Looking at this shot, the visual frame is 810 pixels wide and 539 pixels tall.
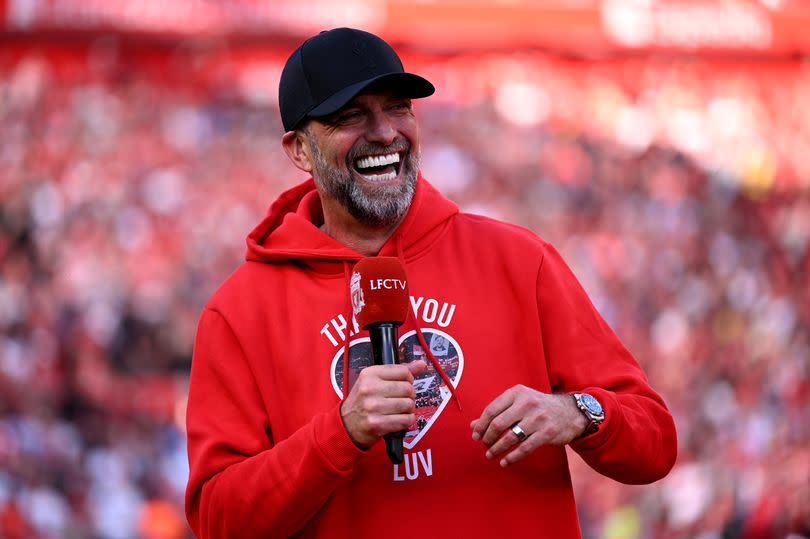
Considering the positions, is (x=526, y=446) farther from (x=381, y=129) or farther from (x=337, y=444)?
(x=381, y=129)

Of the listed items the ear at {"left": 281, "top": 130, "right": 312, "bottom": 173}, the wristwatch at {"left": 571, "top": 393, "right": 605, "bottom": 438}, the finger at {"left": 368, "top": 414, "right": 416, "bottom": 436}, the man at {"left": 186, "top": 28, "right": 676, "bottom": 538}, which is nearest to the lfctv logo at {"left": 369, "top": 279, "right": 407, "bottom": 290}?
the man at {"left": 186, "top": 28, "right": 676, "bottom": 538}

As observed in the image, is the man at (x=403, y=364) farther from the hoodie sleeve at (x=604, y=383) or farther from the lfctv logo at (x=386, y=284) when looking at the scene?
the lfctv logo at (x=386, y=284)

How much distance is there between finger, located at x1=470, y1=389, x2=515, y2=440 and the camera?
166 cm

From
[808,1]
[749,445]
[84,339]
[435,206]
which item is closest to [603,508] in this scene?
[749,445]

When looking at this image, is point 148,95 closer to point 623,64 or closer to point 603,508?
point 623,64

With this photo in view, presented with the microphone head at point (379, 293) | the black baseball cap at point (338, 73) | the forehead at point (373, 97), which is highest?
the black baseball cap at point (338, 73)

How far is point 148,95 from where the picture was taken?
16.2ft

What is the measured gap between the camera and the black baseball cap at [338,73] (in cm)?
198

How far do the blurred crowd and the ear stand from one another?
108 inches

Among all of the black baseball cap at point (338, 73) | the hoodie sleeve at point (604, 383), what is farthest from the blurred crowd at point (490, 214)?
the hoodie sleeve at point (604, 383)

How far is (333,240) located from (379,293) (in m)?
0.37

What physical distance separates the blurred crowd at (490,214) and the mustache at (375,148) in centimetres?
294

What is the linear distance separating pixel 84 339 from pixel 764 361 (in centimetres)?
344

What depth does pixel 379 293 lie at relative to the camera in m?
1.73
